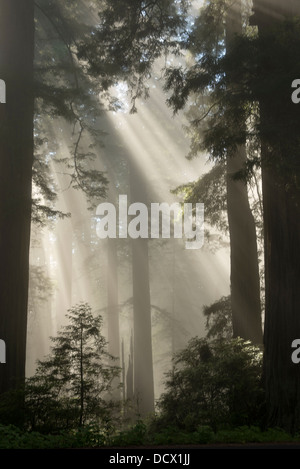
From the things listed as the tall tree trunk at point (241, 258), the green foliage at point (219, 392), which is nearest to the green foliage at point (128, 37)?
the tall tree trunk at point (241, 258)

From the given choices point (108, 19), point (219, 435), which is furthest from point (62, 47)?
point (219, 435)

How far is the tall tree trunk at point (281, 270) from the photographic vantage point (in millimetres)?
8914

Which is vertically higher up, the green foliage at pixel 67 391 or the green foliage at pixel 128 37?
the green foliage at pixel 128 37

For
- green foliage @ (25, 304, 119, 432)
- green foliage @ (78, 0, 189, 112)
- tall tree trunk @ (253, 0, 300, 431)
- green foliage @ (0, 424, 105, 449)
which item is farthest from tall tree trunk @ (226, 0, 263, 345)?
green foliage @ (0, 424, 105, 449)

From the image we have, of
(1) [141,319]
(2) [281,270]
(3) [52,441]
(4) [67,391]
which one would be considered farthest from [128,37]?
(1) [141,319]

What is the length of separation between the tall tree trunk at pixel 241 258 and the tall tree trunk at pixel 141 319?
1230 cm

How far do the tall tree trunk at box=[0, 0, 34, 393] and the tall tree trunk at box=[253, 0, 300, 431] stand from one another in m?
4.75

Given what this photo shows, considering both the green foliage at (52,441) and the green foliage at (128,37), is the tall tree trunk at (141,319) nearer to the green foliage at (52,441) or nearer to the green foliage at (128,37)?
the green foliage at (128,37)

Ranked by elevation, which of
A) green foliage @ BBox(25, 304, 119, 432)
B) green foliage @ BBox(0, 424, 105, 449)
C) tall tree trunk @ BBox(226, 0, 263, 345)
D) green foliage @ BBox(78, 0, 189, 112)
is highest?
green foliage @ BBox(78, 0, 189, 112)

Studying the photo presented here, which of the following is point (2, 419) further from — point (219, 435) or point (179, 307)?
point (179, 307)

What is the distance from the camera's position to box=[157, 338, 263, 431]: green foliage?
934 centimetres

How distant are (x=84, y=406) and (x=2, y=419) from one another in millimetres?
1574

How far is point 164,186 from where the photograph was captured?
42469mm

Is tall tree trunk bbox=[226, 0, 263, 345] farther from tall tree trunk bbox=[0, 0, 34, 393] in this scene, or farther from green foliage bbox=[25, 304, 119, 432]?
tall tree trunk bbox=[0, 0, 34, 393]
